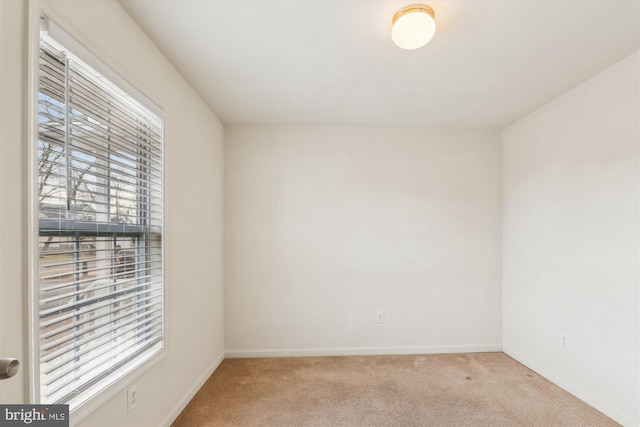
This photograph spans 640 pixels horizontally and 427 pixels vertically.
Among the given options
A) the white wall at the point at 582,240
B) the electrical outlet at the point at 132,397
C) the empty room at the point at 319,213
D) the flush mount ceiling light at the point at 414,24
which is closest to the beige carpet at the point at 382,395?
the empty room at the point at 319,213

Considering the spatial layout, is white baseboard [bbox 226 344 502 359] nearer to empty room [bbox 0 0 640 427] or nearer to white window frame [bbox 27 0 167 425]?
empty room [bbox 0 0 640 427]

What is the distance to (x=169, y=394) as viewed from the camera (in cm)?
201

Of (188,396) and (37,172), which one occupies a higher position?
(37,172)

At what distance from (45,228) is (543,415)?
3.20 m

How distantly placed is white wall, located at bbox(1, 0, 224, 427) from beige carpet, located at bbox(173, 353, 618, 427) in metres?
0.32

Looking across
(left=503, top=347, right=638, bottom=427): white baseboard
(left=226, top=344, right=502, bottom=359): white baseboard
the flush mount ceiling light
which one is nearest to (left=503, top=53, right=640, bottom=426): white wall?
(left=503, top=347, right=638, bottom=427): white baseboard

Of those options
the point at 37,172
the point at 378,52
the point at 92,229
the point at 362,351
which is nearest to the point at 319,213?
the point at 362,351

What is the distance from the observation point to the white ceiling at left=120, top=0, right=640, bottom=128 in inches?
61.9

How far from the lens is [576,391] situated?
7.90 feet

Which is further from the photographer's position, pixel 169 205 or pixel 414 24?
pixel 169 205

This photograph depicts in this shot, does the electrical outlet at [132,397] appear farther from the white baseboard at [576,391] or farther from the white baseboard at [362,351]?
the white baseboard at [576,391]

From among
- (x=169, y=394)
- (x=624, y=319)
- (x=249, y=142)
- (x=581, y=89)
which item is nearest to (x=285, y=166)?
(x=249, y=142)

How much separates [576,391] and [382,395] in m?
1.56

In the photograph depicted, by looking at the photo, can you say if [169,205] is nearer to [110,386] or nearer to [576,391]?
[110,386]
